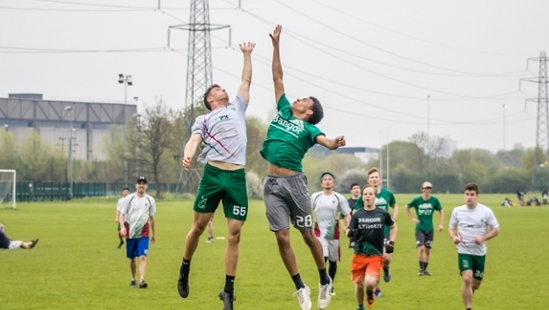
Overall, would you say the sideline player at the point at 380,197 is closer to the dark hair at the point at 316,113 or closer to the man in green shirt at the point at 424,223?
the man in green shirt at the point at 424,223

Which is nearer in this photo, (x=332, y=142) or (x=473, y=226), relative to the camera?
(x=332, y=142)

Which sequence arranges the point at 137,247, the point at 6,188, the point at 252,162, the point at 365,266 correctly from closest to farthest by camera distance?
the point at 365,266, the point at 137,247, the point at 6,188, the point at 252,162

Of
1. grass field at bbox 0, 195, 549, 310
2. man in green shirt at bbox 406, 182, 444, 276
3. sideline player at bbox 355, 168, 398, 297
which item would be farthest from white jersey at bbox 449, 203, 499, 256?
man in green shirt at bbox 406, 182, 444, 276

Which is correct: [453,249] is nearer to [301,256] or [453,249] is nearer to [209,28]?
[301,256]

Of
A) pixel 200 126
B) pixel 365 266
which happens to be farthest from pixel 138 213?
pixel 200 126

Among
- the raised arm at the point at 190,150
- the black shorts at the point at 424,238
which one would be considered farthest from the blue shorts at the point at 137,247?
the raised arm at the point at 190,150

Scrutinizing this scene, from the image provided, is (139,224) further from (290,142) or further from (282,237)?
(290,142)

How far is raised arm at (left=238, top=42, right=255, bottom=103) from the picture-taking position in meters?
13.0

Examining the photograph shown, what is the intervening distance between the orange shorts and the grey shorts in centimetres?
349

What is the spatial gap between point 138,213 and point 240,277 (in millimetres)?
3729

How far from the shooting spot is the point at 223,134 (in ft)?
41.0

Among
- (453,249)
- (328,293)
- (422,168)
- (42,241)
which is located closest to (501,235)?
(453,249)

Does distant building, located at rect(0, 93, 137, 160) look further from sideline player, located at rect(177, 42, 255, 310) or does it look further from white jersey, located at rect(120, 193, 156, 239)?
sideline player, located at rect(177, 42, 255, 310)

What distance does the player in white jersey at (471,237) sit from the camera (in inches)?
637
